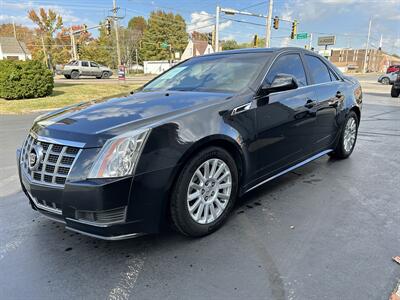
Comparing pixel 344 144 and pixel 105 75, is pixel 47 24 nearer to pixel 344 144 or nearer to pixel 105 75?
pixel 105 75

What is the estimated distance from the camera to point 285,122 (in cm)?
361

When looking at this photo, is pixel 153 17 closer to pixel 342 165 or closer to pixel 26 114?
pixel 26 114

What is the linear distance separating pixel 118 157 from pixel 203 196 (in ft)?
2.94

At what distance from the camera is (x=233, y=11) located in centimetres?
2527

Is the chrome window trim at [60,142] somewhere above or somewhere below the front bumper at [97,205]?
above

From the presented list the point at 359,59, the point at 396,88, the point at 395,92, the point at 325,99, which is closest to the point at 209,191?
the point at 325,99

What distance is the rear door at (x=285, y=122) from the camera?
337cm

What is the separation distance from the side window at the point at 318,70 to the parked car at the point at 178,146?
14cm

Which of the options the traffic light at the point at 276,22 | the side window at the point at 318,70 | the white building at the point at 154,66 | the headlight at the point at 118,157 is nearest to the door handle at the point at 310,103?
the side window at the point at 318,70

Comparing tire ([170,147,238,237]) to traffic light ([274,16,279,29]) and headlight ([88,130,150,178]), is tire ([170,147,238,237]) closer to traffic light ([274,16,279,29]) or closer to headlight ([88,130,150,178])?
headlight ([88,130,150,178])

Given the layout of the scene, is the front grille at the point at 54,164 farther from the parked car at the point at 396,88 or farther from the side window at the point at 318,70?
the parked car at the point at 396,88

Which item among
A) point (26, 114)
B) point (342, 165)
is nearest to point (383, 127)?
point (342, 165)

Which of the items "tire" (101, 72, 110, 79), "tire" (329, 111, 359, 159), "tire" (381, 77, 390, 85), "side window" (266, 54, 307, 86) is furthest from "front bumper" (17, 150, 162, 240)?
"tire" (101, 72, 110, 79)

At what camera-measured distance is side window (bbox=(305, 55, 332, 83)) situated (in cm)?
436
